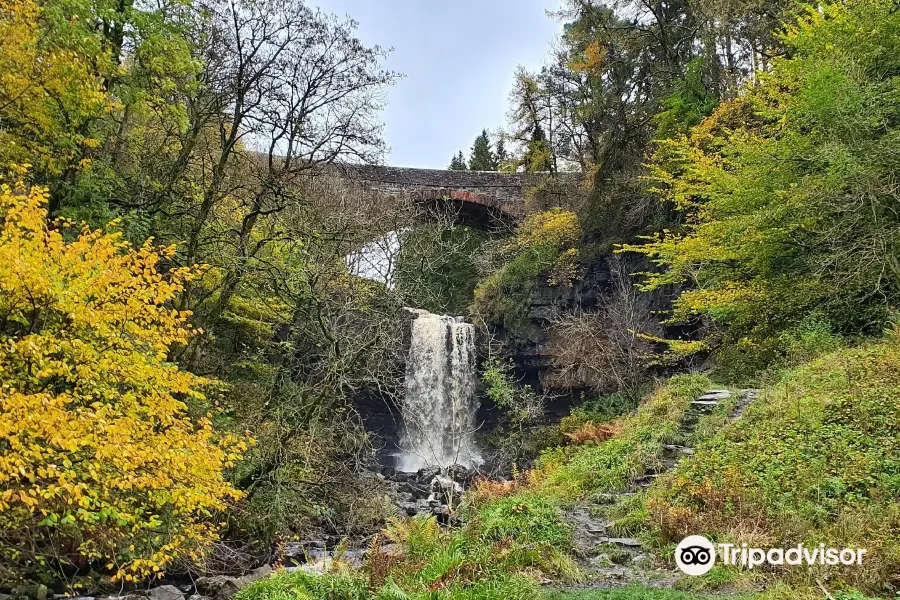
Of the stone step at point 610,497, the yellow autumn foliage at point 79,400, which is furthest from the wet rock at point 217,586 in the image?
the stone step at point 610,497

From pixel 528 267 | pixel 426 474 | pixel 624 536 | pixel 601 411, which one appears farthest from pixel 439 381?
pixel 624 536

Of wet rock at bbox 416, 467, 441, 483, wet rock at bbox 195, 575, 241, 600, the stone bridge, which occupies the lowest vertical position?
wet rock at bbox 416, 467, 441, 483

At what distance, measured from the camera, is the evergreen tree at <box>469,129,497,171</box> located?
38344 mm

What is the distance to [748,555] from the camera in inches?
180

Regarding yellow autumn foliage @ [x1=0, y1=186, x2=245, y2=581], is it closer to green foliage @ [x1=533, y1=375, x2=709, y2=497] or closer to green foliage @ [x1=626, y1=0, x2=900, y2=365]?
green foliage @ [x1=533, y1=375, x2=709, y2=497]

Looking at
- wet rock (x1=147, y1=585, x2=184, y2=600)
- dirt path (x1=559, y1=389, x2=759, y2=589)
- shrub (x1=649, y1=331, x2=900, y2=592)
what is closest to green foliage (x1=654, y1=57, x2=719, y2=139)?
dirt path (x1=559, y1=389, x2=759, y2=589)

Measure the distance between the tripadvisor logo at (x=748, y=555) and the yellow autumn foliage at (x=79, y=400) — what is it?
4773 millimetres

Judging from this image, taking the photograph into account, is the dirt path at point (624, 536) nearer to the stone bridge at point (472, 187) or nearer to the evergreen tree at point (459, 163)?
the stone bridge at point (472, 187)

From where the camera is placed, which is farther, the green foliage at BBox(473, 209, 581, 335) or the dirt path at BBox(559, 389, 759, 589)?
the green foliage at BBox(473, 209, 581, 335)

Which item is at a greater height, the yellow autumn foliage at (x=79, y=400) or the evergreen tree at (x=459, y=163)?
the evergreen tree at (x=459, y=163)

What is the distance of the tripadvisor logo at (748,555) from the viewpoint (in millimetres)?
4176

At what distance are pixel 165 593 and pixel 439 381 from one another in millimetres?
14346

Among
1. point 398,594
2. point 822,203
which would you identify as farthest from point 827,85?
point 398,594

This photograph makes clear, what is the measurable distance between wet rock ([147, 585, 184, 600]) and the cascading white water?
1341 cm
